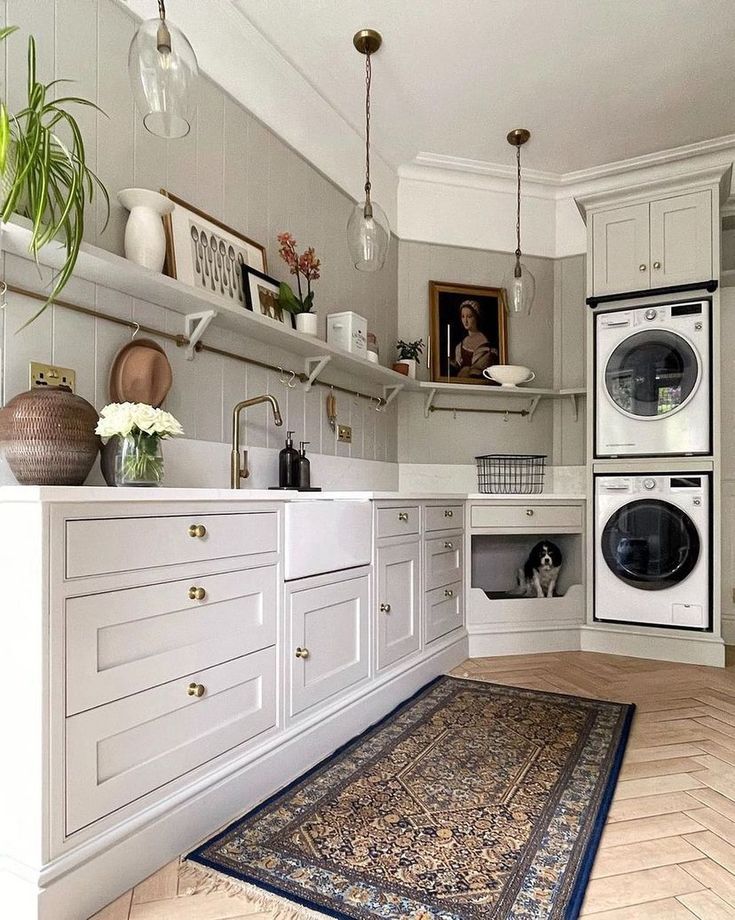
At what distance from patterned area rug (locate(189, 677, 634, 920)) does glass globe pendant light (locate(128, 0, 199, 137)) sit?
1.70 m

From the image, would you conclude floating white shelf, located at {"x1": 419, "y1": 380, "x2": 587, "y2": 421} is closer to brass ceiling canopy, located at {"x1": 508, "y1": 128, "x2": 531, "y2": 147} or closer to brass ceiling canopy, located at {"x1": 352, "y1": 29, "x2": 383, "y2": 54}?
brass ceiling canopy, located at {"x1": 508, "y1": 128, "x2": 531, "y2": 147}

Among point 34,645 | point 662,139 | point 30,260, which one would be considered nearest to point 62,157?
point 30,260

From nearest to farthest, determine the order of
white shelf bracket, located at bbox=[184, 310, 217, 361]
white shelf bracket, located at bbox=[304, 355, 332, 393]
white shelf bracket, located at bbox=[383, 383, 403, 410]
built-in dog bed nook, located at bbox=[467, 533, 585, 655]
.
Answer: white shelf bracket, located at bbox=[184, 310, 217, 361]
white shelf bracket, located at bbox=[304, 355, 332, 393]
built-in dog bed nook, located at bbox=[467, 533, 585, 655]
white shelf bracket, located at bbox=[383, 383, 403, 410]

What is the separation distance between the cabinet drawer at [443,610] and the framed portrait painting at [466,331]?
1.28 m

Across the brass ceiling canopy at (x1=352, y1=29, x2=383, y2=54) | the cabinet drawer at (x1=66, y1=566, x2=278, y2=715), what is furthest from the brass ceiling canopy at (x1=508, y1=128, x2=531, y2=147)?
the cabinet drawer at (x1=66, y1=566, x2=278, y2=715)

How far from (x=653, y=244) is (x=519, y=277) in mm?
771

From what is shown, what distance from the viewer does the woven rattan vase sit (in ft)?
4.83

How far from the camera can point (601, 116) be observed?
11.0 feet

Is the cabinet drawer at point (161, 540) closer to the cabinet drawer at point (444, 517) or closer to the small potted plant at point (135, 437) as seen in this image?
the small potted plant at point (135, 437)

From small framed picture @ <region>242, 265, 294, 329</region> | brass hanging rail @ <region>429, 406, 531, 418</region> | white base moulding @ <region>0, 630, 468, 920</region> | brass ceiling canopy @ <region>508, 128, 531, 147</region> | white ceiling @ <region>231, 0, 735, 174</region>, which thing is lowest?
white base moulding @ <region>0, 630, 468, 920</region>

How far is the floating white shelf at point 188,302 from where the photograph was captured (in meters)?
1.66

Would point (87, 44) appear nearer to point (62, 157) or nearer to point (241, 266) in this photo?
point (62, 157)

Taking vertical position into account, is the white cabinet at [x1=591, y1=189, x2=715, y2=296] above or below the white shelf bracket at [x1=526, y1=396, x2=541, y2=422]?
above

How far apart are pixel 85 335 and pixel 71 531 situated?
793 mm
